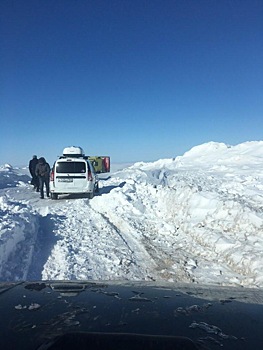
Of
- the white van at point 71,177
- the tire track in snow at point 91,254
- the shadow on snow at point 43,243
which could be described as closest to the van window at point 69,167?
the white van at point 71,177

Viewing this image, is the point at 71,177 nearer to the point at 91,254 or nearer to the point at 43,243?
the point at 43,243

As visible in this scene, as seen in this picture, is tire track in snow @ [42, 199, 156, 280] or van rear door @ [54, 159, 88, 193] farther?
van rear door @ [54, 159, 88, 193]

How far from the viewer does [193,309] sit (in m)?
2.79

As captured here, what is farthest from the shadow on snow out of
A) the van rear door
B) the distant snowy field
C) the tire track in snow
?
the van rear door

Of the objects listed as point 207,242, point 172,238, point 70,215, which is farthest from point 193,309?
point 70,215

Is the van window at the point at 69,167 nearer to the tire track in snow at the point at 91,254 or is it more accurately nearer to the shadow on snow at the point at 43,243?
the shadow on snow at the point at 43,243

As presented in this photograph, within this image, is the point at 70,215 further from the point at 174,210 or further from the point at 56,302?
the point at 56,302

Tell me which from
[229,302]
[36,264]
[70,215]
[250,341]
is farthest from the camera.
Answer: [70,215]

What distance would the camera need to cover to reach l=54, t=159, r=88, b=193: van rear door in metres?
16.5

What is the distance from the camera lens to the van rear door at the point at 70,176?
54.0ft

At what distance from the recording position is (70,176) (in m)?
16.5

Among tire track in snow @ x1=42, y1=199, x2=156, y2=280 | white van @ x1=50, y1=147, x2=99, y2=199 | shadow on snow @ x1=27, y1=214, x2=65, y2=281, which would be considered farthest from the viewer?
white van @ x1=50, y1=147, x2=99, y2=199

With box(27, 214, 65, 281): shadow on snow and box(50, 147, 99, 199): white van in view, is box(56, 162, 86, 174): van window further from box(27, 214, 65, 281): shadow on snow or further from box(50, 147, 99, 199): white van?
box(27, 214, 65, 281): shadow on snow

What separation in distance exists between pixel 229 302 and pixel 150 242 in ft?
20.9
